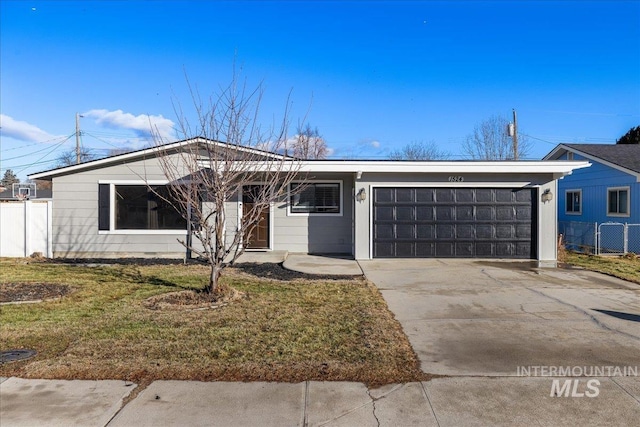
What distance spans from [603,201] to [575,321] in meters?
12.9

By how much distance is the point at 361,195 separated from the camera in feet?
38.8

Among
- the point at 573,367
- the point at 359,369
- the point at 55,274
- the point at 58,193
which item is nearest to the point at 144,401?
the point at 359,369

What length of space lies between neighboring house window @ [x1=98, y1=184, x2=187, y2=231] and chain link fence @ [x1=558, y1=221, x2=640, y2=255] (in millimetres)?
13721

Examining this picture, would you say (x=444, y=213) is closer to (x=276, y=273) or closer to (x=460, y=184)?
(x=460, y=184)

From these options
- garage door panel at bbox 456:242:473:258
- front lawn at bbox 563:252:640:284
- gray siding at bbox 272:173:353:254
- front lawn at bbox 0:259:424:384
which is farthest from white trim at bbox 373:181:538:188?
front lawn at bbox 0:259:424:384

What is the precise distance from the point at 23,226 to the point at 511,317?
43.9 feet

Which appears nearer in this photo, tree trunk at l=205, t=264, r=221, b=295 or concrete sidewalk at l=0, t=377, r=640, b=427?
concrete sidewalk at l=0, t=377, r=640, b=427

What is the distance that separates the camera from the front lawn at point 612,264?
991 centimetres

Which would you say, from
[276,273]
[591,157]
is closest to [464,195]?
[276,273]

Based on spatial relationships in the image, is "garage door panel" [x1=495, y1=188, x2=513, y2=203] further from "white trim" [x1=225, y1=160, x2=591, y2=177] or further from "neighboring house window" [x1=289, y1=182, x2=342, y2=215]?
"neighboring house window" [x1=289, y1=182, x2=342, y2=215]

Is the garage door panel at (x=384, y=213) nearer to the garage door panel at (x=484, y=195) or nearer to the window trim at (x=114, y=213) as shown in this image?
the garage door panel at (x=484, y=195)

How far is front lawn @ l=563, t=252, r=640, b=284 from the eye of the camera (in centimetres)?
991

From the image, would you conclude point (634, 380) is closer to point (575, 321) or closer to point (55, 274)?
point (575, 321)

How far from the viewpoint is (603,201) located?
1627 cm
